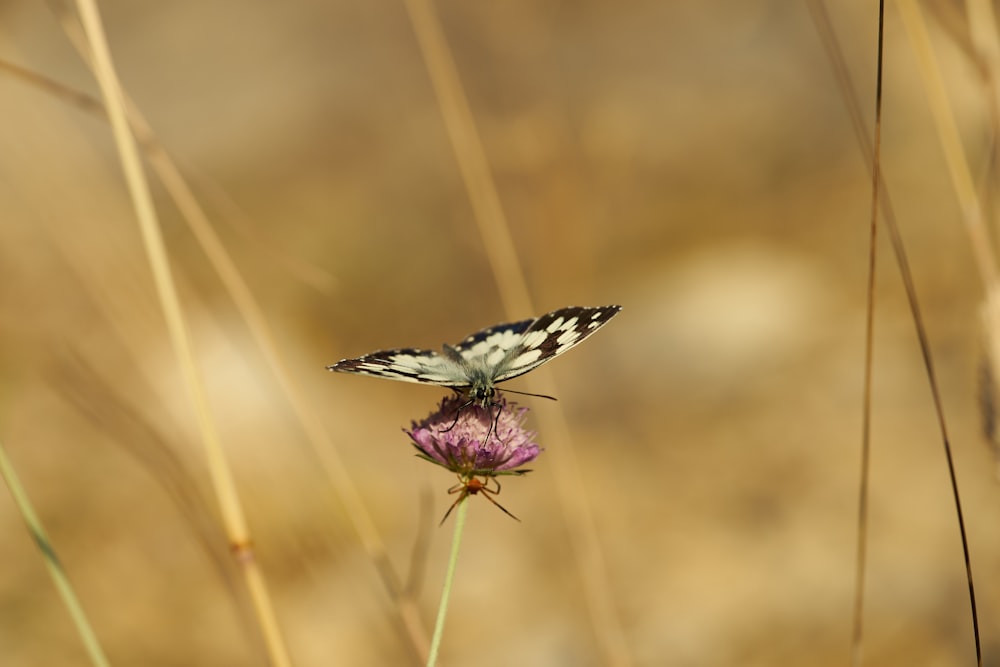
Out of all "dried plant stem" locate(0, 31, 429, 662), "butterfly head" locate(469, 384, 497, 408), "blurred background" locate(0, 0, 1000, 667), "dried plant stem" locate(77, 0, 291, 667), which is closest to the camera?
"dried plant stem" locate(77, 0, 291, 667)

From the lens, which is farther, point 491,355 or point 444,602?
point 491,355

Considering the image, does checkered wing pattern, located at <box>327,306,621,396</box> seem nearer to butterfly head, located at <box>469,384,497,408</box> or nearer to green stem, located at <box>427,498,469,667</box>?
butterfly head, located at <box>469,384,497,408</box>

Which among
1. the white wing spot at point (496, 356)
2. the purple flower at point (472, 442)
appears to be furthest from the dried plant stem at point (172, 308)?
the white wing spot at point (496, 356)

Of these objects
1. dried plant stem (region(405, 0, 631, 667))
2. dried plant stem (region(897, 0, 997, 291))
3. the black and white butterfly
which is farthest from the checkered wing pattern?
dried plant stem (region(897, 0, 997, 291))

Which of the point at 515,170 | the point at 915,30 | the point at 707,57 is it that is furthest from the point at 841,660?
the point at 707,57

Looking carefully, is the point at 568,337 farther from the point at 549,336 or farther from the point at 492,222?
the point at 492,222

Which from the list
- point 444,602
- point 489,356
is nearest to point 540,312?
point 489,356

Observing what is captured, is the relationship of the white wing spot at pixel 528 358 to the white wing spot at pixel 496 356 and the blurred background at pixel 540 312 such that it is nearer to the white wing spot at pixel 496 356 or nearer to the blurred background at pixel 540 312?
the white wing spot at pixel 496 356

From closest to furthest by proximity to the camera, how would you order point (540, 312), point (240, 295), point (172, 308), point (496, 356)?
point (172, 308) → point (240, 295) → point (496, 356) → point (540, 312)
